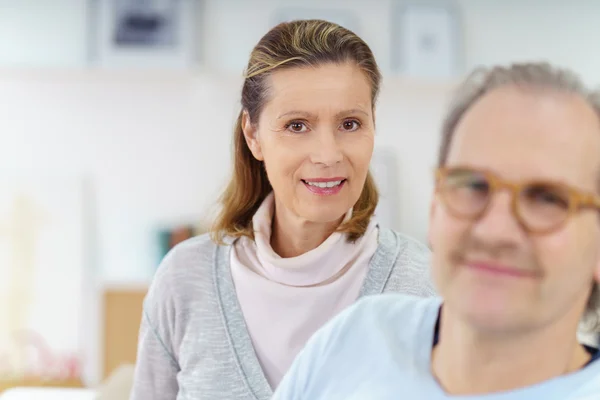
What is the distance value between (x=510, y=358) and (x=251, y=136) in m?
0.65

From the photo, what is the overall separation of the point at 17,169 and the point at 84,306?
1.95 feet

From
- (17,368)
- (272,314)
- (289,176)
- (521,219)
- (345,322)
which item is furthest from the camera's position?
(17,368)

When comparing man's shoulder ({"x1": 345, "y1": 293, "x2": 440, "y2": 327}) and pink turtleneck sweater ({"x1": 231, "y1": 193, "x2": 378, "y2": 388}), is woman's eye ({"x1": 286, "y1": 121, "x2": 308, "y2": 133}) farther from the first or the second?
man's shoulder ({"x1": 345, "y1": 293, "x2": 440, "y2": 327})

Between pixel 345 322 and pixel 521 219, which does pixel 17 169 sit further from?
pixel 521 219

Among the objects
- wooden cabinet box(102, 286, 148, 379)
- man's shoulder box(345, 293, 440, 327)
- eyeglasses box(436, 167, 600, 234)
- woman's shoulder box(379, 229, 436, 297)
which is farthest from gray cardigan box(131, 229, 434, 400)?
wooden cabinet box(102, 286, 148, 379)

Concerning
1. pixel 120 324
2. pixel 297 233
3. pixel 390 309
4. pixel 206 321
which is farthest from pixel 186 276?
pixel 120 324

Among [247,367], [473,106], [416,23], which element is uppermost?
[416,23]

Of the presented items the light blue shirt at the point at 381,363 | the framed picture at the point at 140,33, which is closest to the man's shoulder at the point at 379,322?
the light blue shirt at the point at 381,363

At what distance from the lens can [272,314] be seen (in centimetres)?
116

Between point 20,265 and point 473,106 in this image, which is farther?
point 20,265

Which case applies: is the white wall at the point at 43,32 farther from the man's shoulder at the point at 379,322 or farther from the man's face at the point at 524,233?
the man's face at the point at 524,233

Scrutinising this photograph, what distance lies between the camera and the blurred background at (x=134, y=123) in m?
2.77

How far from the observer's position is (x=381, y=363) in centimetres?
71

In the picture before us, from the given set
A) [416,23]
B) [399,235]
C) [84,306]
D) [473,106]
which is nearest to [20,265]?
[84,306]
